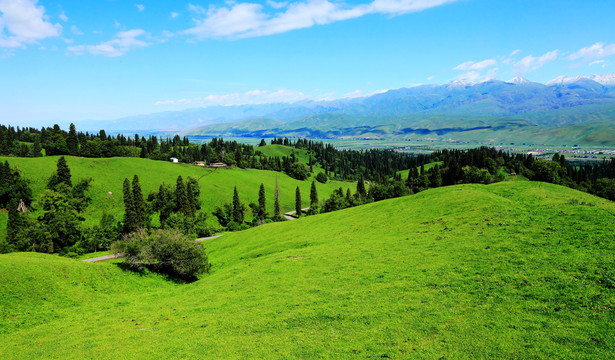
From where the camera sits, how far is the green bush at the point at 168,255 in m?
49.3

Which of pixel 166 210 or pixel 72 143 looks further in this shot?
pixel 72 143

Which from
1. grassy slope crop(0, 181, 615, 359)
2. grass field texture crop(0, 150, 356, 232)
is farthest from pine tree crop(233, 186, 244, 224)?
grassy slope crop(0, 181, 615, 359)

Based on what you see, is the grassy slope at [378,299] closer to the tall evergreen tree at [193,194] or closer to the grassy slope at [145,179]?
the tall evergreen tree at [193,194]

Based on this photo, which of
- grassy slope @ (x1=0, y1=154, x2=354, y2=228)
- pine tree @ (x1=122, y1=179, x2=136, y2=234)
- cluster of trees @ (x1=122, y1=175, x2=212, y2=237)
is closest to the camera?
pine tree @ (x1=122, y1=179, x2=136, y2=234)

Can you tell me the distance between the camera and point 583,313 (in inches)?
661

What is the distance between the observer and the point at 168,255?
5075 centimetres

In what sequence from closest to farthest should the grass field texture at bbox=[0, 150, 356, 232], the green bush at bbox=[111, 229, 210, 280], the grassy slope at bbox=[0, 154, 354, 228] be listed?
1. the green bush at bbox=[111, 229, 210, 280]
2. the grass field texture at bbox=[0, 150, 356, 232]
3. the grassy slope at bbox=[0, 154, 354, 228]

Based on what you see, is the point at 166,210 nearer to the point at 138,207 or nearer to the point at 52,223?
the point at 138,207

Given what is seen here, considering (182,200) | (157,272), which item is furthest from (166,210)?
(157,272)

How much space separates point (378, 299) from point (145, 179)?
14007 cm

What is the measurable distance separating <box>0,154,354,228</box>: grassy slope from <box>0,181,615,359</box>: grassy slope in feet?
269

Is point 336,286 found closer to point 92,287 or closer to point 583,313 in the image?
point 583,313

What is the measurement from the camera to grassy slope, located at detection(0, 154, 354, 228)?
113000mm

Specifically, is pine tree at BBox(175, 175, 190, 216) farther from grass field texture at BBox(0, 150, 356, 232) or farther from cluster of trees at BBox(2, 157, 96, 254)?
cluster of trees at BBox(2, 157, 96, 254)
